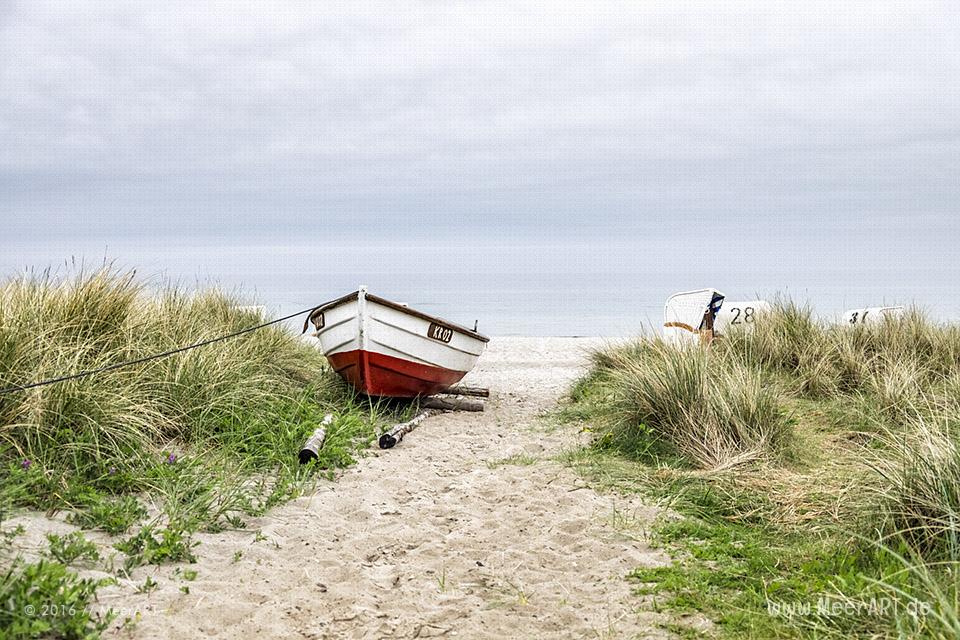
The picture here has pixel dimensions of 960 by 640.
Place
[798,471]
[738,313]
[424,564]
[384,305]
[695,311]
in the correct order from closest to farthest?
[424,564] → [798,471] → [384,305] → [695,311] → [738,313]

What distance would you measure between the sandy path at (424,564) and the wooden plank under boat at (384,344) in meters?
2.11

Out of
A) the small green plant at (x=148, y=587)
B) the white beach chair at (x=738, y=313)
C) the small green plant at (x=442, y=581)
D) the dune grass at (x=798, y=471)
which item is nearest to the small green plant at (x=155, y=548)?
the small green plant at (x=148, y=587)

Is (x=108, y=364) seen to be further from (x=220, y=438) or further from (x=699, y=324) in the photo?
(x=699, y=324)

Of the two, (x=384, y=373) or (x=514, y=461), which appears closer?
(x=514, y=461)

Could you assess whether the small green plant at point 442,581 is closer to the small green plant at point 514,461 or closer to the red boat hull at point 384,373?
the small green plant at point 514,461

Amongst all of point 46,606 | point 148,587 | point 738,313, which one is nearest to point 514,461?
point 148,587

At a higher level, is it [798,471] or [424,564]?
[798,471]

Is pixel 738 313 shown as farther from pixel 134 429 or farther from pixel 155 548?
pixel 155 548

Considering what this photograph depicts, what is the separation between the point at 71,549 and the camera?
368 centimetres

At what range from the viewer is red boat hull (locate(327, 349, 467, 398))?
333 inches

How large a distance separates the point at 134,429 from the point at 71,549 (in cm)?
159

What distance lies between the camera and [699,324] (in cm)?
1195

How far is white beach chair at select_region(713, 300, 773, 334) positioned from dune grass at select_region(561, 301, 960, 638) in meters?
0.38

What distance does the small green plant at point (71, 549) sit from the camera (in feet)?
12.0
